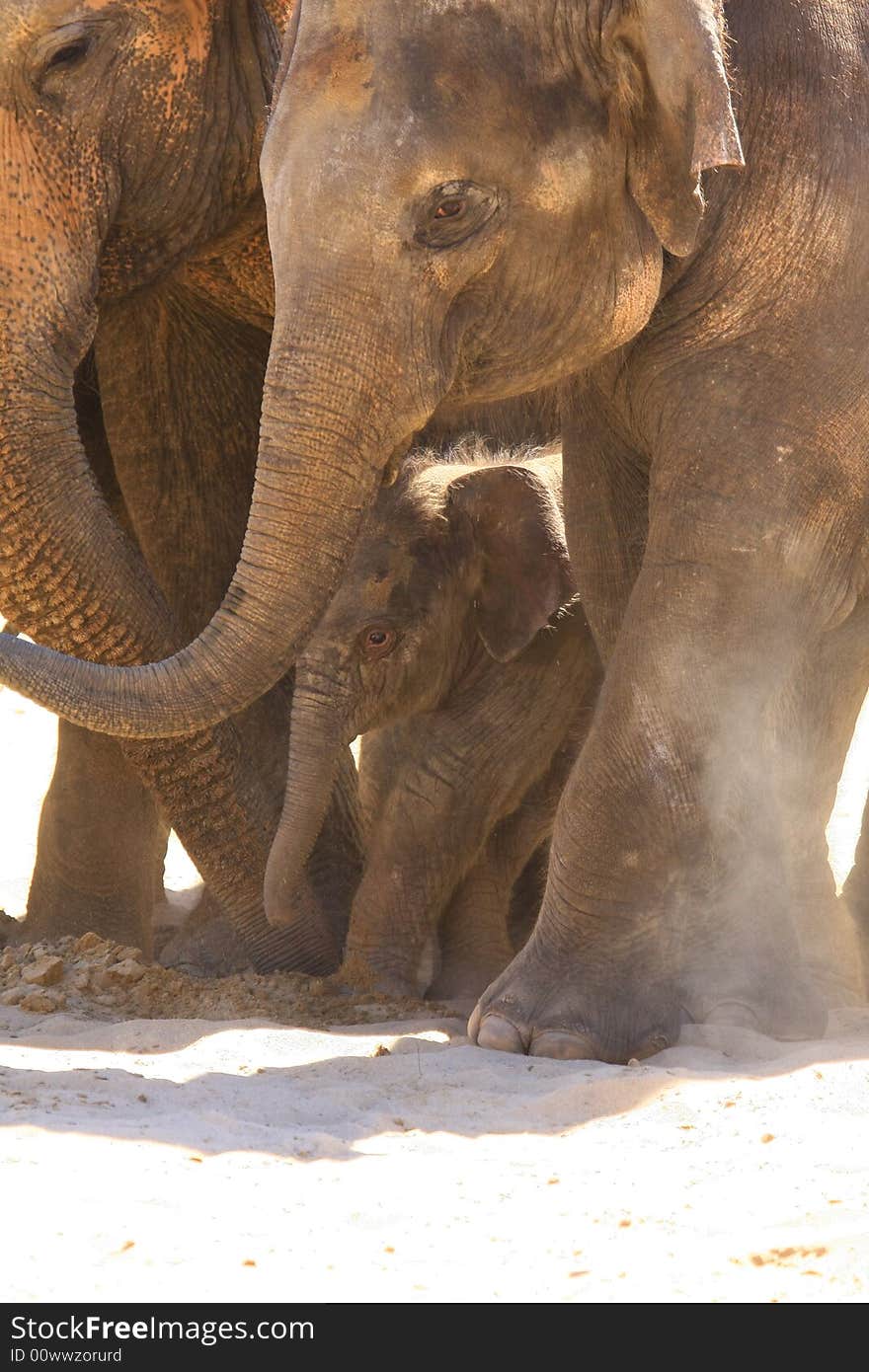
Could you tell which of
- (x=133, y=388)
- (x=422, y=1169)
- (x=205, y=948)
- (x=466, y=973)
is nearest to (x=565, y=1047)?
(x=422, y=1169)

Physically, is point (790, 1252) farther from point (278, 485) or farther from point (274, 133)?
point (274, 133)

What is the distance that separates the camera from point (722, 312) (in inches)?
171

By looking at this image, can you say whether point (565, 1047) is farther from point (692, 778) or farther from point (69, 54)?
point (69, 54)

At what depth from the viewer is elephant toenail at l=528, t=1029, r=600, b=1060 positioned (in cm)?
425

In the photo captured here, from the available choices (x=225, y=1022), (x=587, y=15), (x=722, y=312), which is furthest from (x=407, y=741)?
(x=587, y=15)

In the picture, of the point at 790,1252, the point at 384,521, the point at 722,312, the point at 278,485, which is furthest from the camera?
the point at 384,521

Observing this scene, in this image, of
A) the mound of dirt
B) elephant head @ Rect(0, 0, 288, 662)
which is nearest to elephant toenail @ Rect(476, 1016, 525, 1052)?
the mound of dirt

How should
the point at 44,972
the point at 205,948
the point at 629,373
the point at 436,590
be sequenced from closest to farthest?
the point at 629,373 < the point at 44,972 < the point at 436,590 < the point at 205,948

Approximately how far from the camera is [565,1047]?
425cm

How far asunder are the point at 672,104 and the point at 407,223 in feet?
1.58

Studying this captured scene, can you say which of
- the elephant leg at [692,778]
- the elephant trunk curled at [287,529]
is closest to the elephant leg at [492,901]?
the elephant leg at [692,778]

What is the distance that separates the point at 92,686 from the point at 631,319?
1.12 metres

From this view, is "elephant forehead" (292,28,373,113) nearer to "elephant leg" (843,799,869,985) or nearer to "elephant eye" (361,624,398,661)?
"elephant eye" (361,624,398,661)

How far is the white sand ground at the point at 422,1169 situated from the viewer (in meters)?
2.81
